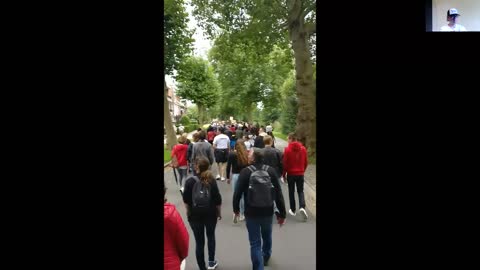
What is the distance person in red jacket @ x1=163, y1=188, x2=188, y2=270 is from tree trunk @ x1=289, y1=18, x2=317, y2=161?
24.5 ft

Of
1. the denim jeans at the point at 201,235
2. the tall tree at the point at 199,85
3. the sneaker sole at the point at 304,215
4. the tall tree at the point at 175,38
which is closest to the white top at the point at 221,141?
the tall tree at the point at 175,38

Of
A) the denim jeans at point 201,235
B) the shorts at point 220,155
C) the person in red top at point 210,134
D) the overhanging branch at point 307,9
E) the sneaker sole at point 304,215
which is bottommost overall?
the sneaker sole at point 304,215

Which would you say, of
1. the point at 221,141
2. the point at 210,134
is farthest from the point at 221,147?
the point at 210,134

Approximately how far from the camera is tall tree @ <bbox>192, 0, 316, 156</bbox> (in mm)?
7051

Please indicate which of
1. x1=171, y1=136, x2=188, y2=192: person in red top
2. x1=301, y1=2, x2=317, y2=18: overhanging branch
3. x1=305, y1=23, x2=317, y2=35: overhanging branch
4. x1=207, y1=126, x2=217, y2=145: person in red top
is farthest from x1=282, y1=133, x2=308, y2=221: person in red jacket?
x1=305, y1=23, x2=317, y2=35: overhanging branch

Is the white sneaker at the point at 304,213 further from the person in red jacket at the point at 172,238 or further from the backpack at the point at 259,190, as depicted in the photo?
the person in red jacket at the point at 172,238

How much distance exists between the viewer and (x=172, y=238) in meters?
3.38

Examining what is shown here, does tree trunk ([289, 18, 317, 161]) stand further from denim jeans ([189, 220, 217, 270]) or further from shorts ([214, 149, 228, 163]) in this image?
denim jeans ([189, 220, 217, 270])

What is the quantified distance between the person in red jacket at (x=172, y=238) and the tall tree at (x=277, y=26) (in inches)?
164

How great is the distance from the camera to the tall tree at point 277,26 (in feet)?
23.1
